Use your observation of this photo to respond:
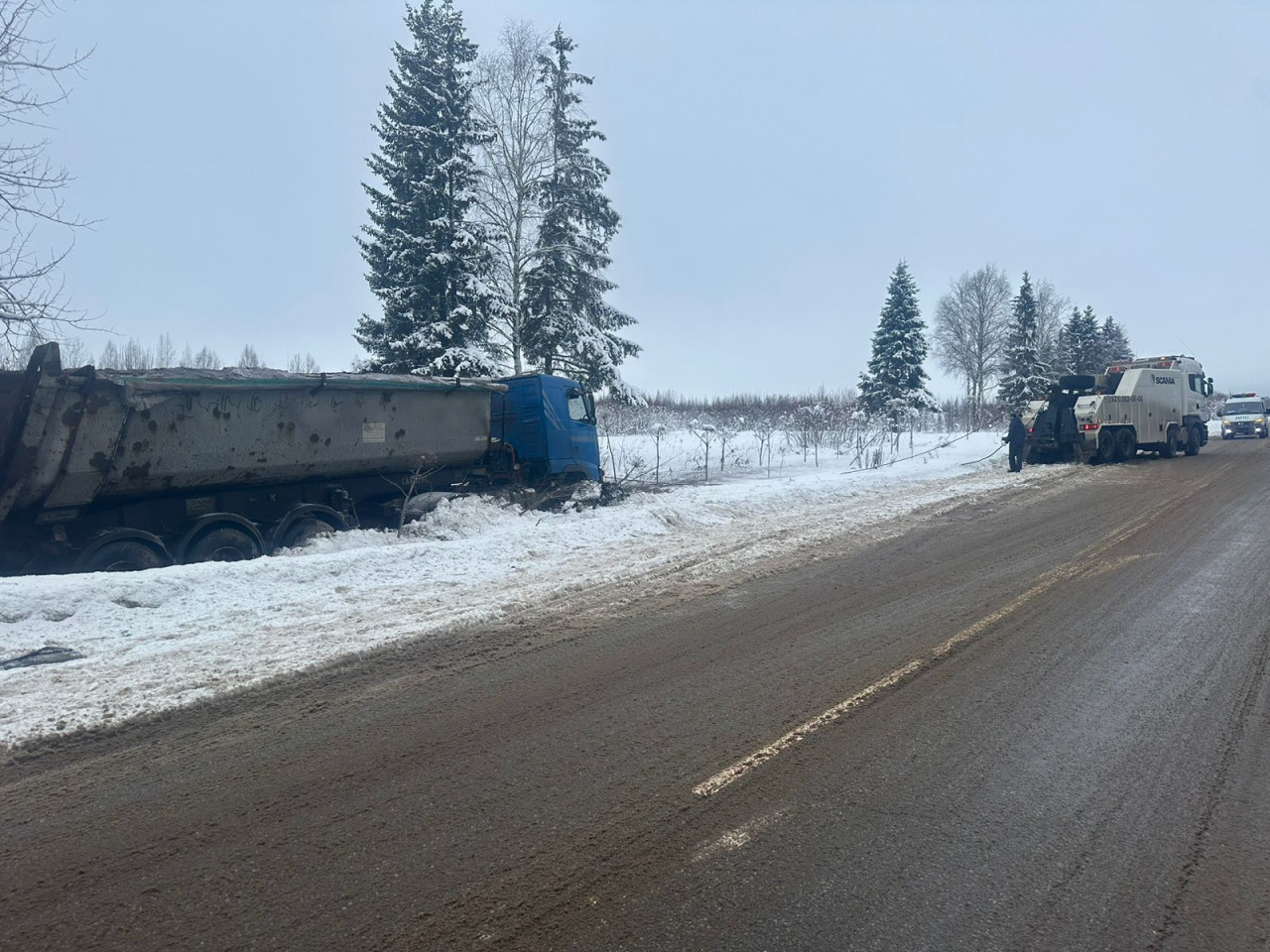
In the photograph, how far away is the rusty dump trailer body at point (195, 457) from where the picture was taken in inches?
380

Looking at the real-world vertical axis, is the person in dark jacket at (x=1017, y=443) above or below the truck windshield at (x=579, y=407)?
below

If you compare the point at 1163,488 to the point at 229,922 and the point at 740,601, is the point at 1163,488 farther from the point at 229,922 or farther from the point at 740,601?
the point at 229,922

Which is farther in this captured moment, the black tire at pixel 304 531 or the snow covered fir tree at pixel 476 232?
the snow covered fir tree at pixel 476 232

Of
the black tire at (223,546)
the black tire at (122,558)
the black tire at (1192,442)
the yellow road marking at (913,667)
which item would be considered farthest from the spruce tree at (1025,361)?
the black tire at (122,558)

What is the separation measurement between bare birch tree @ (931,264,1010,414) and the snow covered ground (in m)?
62.2

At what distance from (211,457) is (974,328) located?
7105 cm

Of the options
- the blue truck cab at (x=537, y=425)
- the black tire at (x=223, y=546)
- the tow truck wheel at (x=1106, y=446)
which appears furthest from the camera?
the tow truck wheel at (x=1106, y=446)

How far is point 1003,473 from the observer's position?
2186 cm

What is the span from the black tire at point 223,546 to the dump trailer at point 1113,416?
21.2 meters

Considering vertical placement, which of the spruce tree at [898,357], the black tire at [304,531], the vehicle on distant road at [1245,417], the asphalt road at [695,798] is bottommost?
the asphalt road at [695,798]

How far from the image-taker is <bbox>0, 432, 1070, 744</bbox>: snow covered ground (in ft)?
19.3

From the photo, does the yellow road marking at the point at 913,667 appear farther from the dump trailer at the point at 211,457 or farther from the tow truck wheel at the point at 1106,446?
the tow truck wheel at the point at 1106,446

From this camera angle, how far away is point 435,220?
950 inches

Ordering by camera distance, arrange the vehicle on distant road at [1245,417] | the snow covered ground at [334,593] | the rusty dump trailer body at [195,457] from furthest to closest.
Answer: the vehicle on distant road at [1245,417], the rusty dump trailer body at [195,457], the snow covered ground at [334,593]
